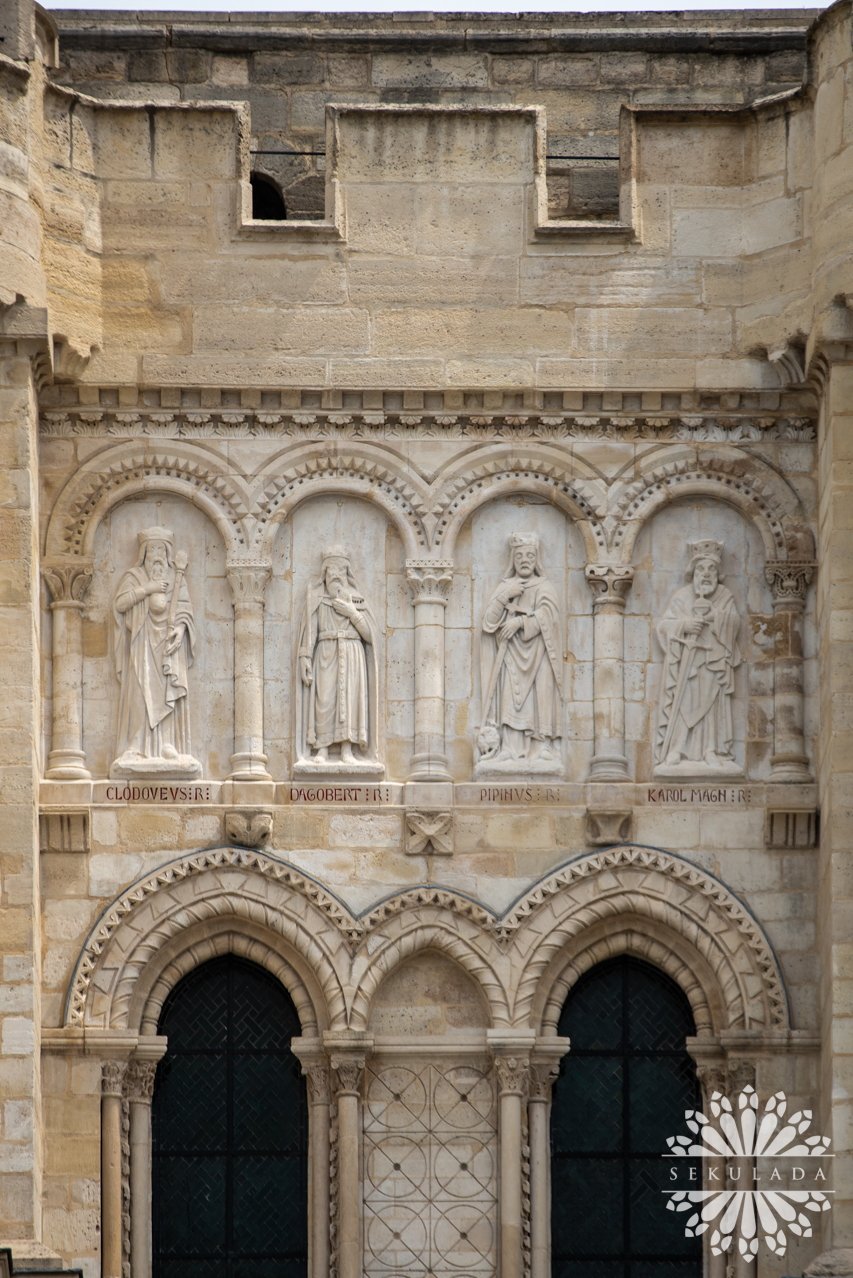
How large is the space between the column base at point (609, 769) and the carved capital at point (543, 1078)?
212cm

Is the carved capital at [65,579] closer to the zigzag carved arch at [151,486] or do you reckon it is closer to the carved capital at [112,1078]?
the zigzag carved arch at [151,486]

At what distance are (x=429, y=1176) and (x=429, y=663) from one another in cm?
376

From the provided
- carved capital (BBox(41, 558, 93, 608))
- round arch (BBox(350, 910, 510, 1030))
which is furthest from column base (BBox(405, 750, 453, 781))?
carved capital (BBox(41, 558, 93, 608))

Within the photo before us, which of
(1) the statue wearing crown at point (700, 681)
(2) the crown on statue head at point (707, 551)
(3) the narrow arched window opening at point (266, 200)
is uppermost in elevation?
(3) the narrow arched window opening at point (266, 200)

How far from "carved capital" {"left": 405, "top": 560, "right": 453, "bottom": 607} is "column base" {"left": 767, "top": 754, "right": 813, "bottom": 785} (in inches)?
108

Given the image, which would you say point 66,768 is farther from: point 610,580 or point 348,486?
point 610,580

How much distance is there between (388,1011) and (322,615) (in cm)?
297

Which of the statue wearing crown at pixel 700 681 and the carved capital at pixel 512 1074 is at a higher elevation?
the statue wearing crown at pixel 700 681

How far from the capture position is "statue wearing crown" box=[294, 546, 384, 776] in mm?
21734

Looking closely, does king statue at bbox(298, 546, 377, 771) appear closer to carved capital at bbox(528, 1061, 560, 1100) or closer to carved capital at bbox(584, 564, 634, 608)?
carved capital at bbox(584, 564, 634, 608)

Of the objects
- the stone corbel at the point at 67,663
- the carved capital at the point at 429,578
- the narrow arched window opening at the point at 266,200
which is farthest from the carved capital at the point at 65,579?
the narrow arched window opening at the point at 266,200

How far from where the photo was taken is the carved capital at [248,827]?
70.5 feet

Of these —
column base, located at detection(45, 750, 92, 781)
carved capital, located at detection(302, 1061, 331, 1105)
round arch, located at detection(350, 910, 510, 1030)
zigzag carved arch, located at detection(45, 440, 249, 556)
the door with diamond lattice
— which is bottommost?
the door with diamond lattice

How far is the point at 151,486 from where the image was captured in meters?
22.0
